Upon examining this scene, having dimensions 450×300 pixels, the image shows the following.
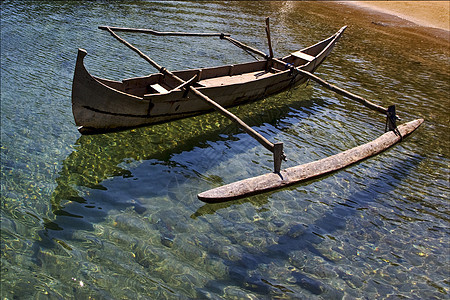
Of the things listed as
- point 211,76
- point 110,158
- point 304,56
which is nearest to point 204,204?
point 110,158

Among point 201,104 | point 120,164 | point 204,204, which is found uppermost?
point 201,104

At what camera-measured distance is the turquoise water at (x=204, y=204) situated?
19.9 feet

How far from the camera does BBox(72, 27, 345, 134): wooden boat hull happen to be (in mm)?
7695

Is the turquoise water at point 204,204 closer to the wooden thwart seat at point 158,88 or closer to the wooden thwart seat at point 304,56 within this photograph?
the wooden thwart seat at point 158,88

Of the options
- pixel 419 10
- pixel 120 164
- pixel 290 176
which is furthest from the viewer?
pixel 419 10

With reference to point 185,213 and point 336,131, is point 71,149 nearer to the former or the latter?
point 185,213

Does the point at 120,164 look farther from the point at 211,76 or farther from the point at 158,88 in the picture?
the point at 211,76

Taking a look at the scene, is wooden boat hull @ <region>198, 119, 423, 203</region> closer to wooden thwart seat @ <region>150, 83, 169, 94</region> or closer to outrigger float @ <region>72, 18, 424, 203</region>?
outrigger float @ <region>72, 18, 424, 203</region>

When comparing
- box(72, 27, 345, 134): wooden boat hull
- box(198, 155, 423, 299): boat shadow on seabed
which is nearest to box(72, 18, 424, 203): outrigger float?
box(72, 27, 345, 134): wooden boat hull

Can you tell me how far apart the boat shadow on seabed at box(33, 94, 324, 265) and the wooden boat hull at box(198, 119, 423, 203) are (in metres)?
1.40

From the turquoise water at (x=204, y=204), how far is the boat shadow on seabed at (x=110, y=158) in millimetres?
36

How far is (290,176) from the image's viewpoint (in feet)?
25.3

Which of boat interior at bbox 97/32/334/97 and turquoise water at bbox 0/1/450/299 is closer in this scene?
turquoise water at bbox 0/1/450/299

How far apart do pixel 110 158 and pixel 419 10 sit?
93.0 ft
